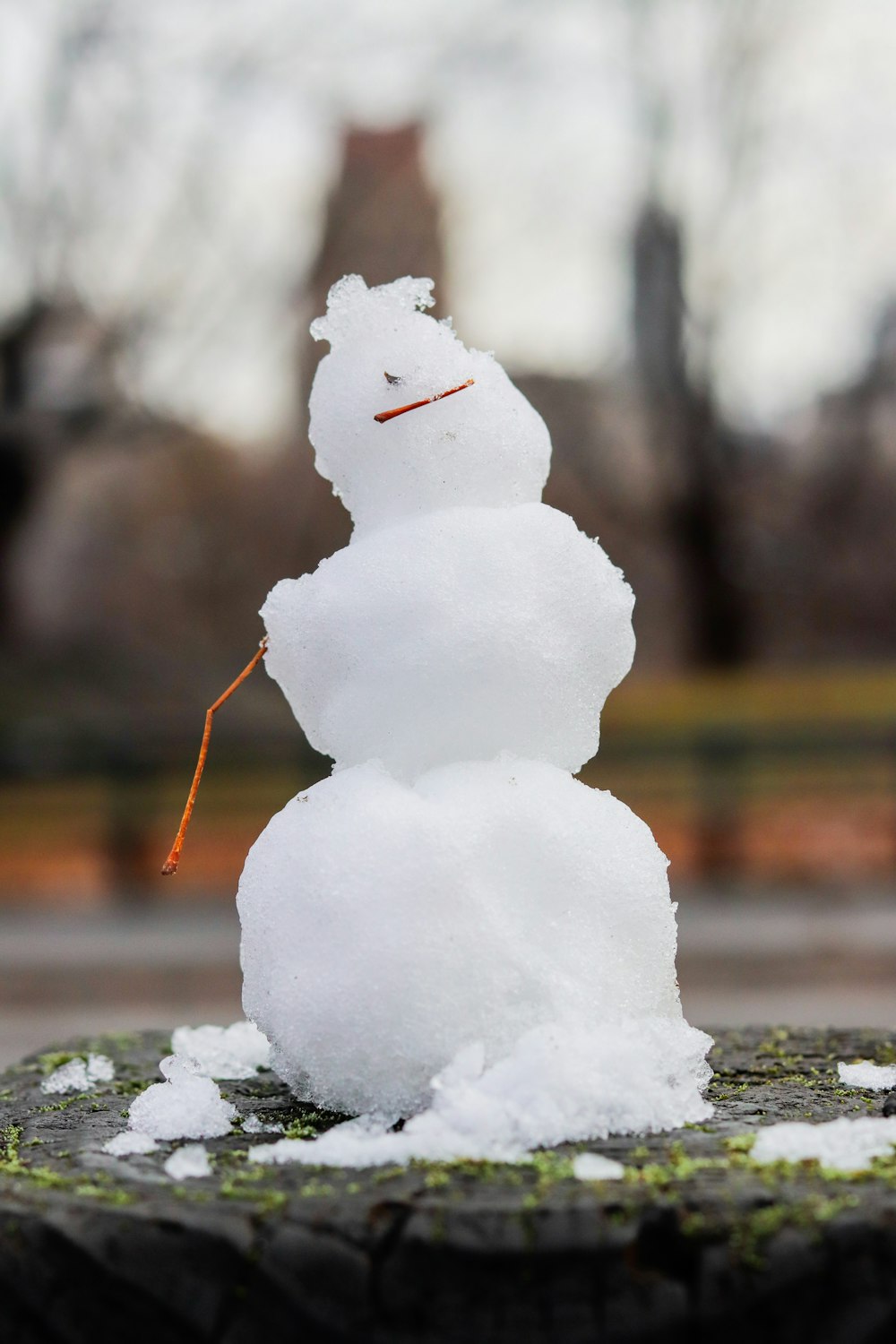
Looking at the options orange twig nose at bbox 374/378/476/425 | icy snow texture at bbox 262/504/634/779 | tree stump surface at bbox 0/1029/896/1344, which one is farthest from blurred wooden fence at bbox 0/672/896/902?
tree stump surface at bbox 0/1029/896/1344

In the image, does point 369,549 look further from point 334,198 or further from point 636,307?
point 636,307

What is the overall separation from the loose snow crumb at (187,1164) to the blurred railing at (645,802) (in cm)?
739

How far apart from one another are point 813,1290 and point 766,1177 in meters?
0.14

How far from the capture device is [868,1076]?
1952 millimetres

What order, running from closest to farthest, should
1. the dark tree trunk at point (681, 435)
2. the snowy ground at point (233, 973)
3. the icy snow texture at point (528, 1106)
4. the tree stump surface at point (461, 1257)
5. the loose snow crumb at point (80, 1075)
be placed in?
the tree stump surface at point (461, 1257)
the icy snow texture at point (528, 1106)
the loose snow crumb at point (80, 1075)
the snowy ground at point (233, 973)
the dark tree trunk at point (681, 435)

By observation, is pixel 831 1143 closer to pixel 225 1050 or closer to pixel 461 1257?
pixel 461 1257

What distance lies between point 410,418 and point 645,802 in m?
8.79

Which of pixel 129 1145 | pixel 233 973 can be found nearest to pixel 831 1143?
pixel 129 1145

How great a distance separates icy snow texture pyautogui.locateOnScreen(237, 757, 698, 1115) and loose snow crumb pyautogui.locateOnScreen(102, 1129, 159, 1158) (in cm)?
20

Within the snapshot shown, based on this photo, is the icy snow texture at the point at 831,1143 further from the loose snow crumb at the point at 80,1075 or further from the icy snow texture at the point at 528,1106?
the loose snow crumb at the point at 80,1075

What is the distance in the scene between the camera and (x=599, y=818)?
1.77 m

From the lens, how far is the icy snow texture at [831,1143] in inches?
57.7

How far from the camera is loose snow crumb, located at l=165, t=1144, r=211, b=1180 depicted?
4.82 ft

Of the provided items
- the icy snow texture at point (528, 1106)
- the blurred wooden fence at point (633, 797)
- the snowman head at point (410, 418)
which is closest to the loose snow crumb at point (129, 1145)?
the icy snow texture at point (528, 1106)
